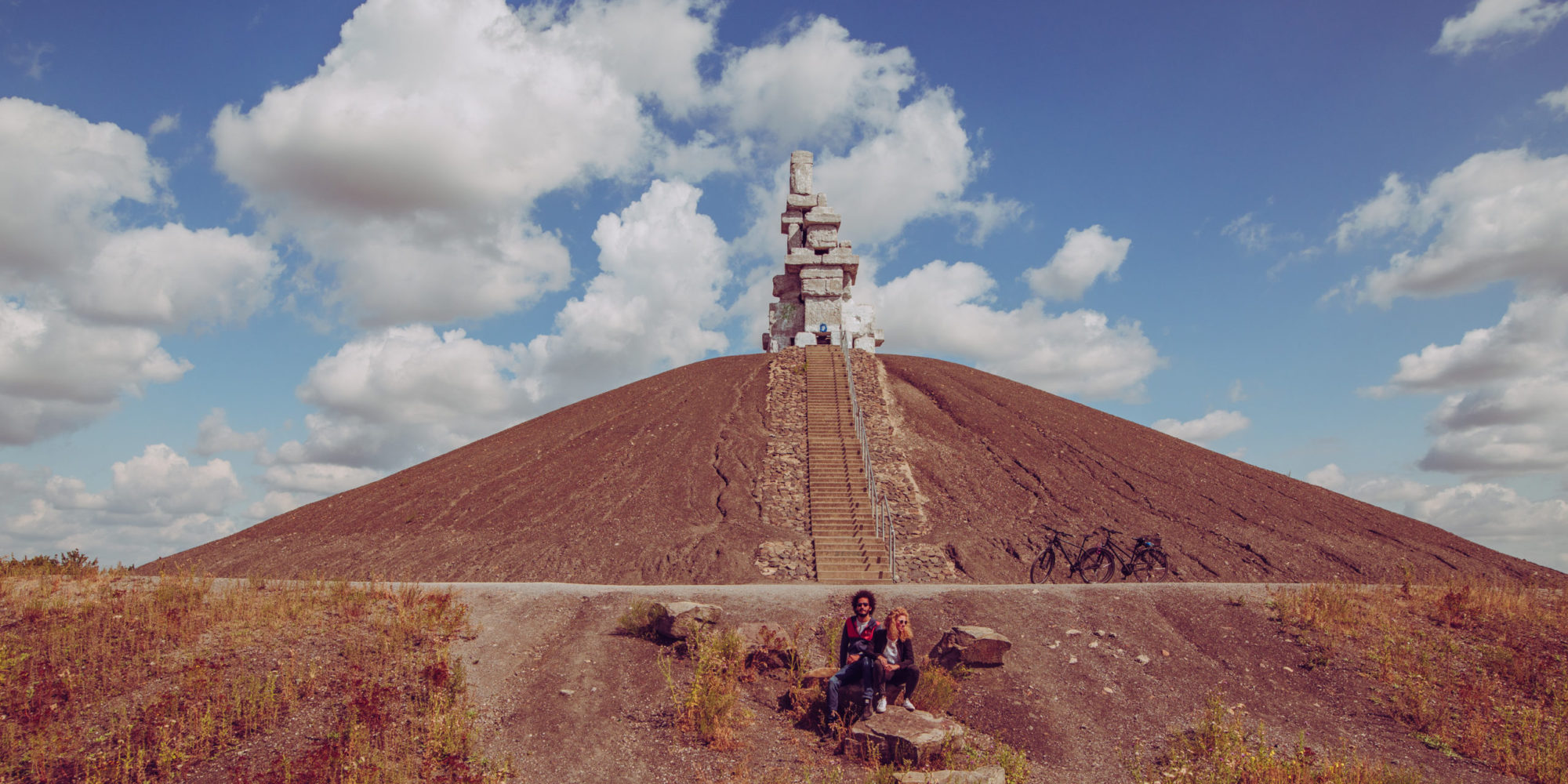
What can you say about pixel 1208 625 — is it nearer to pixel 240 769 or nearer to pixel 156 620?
pixel 240 769

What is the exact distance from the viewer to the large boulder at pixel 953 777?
723cm

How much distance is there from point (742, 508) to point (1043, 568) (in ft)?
25.8

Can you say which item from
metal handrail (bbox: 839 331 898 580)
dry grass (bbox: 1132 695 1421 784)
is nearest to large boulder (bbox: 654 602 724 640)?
dry grass (bbox: 1132 695 1421 784)

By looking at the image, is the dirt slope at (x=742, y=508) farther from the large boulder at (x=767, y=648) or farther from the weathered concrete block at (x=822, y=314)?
the large boulder at (x=767, y=648)

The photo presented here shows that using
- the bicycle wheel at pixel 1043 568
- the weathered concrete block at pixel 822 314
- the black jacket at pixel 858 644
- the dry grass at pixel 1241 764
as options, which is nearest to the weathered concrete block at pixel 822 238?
the weathered concrete block at pixel 822 314

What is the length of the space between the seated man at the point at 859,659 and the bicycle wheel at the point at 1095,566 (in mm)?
11561

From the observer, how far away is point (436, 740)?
27.0 ft

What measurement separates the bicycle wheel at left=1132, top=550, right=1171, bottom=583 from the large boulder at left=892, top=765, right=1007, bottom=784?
1363 centimetres

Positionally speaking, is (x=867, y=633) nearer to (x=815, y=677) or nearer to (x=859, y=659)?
(x=859, y=659)

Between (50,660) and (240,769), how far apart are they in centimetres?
382

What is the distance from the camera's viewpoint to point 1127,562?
771 inches

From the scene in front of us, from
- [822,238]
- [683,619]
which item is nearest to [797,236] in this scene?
[822,238]

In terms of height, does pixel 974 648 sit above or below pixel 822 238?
below

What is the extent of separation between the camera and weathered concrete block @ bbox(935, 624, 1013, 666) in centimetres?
1023
